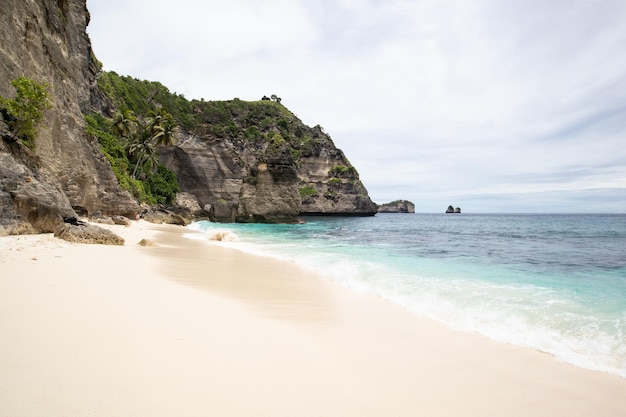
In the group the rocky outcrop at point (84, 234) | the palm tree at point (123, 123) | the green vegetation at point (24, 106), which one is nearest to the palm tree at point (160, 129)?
the palm tree at point (123, 123)

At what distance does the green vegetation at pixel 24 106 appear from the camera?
12461 millimetres

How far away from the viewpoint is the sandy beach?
218 cm

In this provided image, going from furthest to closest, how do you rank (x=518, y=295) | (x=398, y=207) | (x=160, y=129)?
(x=398, y=207)
(x=160, y=129)
(x=518, y=295)

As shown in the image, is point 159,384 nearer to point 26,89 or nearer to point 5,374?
point 5,374

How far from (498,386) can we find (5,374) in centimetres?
383

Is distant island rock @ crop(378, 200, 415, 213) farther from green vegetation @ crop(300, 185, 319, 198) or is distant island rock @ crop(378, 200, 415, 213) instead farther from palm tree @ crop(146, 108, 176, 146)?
palm tree @ crop(146, 108, 176, 146)

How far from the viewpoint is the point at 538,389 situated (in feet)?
9.51

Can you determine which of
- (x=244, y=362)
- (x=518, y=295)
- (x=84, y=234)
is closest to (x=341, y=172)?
(x=84, y=234)

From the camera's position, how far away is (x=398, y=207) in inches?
6024

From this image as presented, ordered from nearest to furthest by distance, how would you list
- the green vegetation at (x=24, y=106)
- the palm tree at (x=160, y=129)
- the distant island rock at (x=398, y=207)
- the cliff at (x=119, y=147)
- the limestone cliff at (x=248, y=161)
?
the cliff at (x=119, y=147) < the green vegetation at (x=24, y=106) < the palm tree at (x=160, y=129) < the limestone cliff at (x=248, y=161) < the distant island rock at (x=398, y=207)

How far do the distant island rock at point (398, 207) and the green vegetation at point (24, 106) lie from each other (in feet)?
488

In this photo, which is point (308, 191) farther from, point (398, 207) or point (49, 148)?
point (398, 207)

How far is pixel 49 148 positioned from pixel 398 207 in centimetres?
14696

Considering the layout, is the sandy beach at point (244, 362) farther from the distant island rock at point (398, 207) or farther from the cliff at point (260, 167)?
the distant island rock at point (398, 207)
